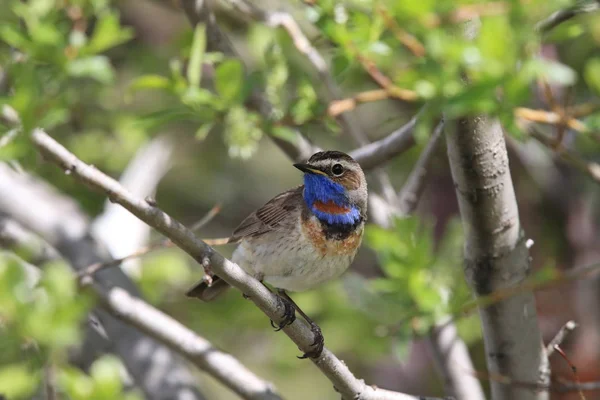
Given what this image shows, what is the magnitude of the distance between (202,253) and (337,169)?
1.63m

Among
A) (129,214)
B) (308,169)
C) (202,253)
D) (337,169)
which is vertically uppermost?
(129,214)

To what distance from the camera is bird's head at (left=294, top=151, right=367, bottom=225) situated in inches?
166

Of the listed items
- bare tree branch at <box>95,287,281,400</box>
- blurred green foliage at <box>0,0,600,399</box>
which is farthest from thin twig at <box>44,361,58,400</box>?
bare tree branch at <box>95,287,281,400</box>

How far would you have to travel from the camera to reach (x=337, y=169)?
4258 mm

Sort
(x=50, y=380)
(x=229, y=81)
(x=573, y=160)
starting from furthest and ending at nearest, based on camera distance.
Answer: (x=573, y=160) → (x=229, y=81) → (x=50, y=380)

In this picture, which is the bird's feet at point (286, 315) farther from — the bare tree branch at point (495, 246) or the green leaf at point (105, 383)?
the green leaf at point (105, 383)

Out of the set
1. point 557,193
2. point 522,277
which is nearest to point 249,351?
point 557,193

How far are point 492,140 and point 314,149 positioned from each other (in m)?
1.73

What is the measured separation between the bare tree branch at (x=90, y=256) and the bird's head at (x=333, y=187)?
117 cm

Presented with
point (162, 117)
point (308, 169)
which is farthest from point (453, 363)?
point (162, 117)

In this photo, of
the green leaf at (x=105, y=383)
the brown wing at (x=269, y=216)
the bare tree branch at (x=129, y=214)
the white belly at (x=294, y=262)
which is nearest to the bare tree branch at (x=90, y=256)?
the bare tree branch at (x=129, y=214)

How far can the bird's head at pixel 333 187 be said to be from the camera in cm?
422

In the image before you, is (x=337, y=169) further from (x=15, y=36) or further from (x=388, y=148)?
(x=15, y=36)

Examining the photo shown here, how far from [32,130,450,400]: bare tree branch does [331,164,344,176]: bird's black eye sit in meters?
1.05
